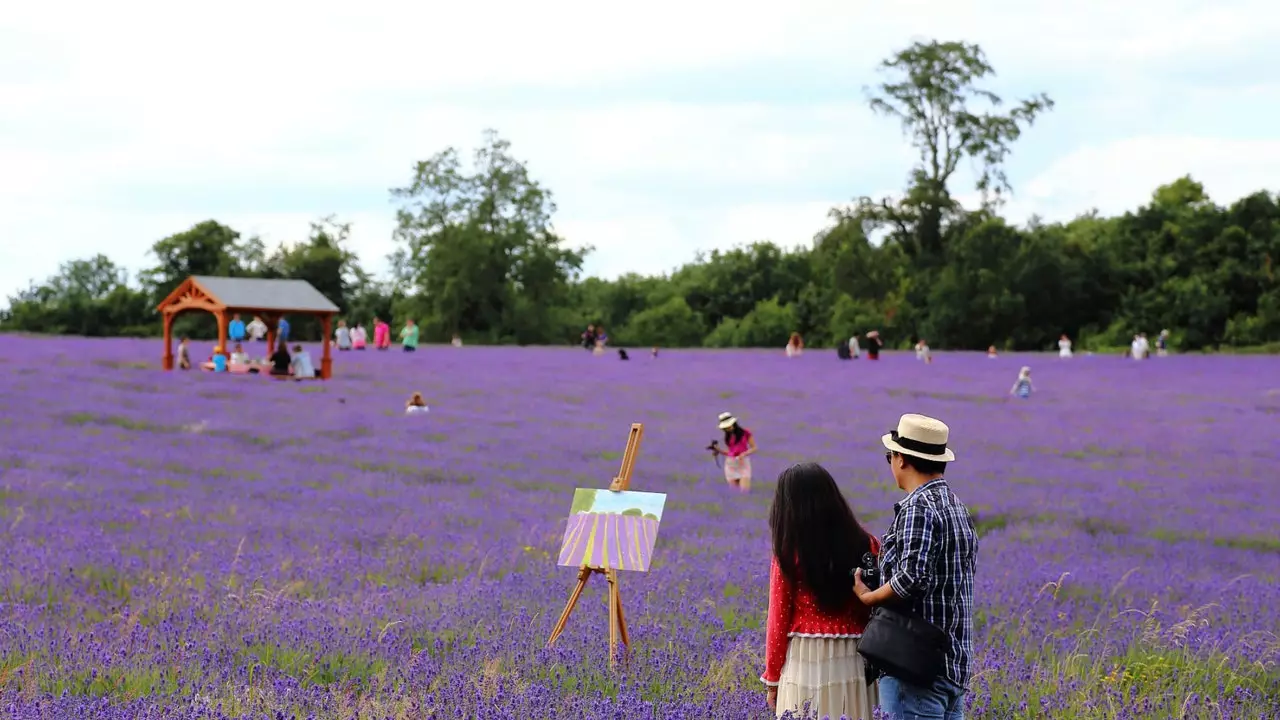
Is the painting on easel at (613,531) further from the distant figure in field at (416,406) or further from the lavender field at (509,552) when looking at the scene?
the distant figure in field at (416,406)

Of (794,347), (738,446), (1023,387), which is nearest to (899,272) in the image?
(794,347)

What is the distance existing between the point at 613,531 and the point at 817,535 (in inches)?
46.4

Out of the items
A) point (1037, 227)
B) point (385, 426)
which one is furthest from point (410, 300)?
point (385, 426)

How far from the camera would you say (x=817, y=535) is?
4.37 meters

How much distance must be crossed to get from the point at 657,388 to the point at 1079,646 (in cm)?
2509

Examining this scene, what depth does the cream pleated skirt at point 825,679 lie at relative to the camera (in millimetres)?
4461

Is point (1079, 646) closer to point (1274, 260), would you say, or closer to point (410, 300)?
point (1274, 260)

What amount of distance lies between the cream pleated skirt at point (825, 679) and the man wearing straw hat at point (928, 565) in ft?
0.48

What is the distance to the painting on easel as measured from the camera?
5211 mm

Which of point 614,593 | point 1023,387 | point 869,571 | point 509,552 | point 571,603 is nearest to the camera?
point 869,571

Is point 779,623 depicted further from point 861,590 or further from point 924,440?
point 924,440

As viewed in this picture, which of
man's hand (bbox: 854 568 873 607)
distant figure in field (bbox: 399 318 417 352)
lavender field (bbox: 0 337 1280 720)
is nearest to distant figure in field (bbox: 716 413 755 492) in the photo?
lavender field (bbox: 0 337 1280 720)

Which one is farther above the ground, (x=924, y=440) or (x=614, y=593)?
(x=924, y=440)

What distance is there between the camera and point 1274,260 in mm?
56844
